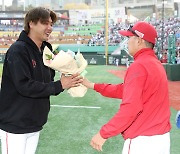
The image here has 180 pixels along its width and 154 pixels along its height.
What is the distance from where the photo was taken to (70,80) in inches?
108

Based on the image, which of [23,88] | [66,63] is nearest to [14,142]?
[23,88]

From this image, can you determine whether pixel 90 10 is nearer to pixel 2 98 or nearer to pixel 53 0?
pixel 53 0

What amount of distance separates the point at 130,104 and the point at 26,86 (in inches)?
32.1

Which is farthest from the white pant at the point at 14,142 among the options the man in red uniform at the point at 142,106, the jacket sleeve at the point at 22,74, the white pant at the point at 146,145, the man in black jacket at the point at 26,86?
the white pant at the point at 146,145

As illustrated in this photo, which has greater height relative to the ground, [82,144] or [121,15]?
[121,15]

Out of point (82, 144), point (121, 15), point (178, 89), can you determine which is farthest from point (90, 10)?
point (82, 144)

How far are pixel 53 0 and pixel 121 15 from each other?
6960 millimetres

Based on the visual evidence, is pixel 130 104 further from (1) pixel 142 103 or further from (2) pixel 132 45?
(2) pixel 132 45

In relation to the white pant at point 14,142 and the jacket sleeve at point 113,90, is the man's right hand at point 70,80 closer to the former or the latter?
the jacket sleeve at point 113,90

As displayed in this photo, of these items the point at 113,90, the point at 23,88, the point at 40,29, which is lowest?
the point at 113,90

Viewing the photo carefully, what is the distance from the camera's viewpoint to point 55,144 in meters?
5.12

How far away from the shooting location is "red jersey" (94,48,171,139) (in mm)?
2180

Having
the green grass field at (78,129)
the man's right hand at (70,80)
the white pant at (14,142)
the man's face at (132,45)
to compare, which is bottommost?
the green grass field at (78,129)

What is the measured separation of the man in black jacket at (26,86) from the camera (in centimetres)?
248
